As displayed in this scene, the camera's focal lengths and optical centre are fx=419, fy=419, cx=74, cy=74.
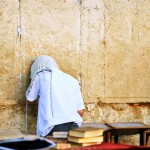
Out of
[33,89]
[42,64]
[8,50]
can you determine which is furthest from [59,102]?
[8,50]

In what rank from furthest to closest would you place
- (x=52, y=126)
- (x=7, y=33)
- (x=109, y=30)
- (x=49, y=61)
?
(x=109, y=30), (x=7, y=33), (x=49, y=61), (x=52, y=126)

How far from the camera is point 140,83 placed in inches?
255

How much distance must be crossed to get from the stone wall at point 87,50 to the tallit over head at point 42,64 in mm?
354

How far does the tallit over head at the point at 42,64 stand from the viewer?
206 inches

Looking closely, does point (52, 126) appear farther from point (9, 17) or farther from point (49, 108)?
point (9, 17)

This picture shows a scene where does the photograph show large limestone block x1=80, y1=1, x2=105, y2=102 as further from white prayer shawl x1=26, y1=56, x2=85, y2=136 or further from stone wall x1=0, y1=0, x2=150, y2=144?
white prayer shawl x1=26, y1=56, x2=85, y2=136

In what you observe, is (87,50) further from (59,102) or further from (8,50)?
(59,102)

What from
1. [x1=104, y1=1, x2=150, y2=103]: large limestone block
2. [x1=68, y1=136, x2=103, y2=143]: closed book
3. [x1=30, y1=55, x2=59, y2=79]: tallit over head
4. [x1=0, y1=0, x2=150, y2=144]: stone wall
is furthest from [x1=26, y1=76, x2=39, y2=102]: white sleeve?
[x1=68, y1=136, x2=103, y2=143]: closed book

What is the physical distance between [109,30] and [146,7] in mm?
722

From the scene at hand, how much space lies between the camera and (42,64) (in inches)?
211

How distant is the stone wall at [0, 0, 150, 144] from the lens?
5855 mm

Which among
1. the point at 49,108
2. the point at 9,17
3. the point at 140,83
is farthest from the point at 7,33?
the point at 140,83

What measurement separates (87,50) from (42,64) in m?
1.07

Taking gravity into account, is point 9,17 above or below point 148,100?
above
